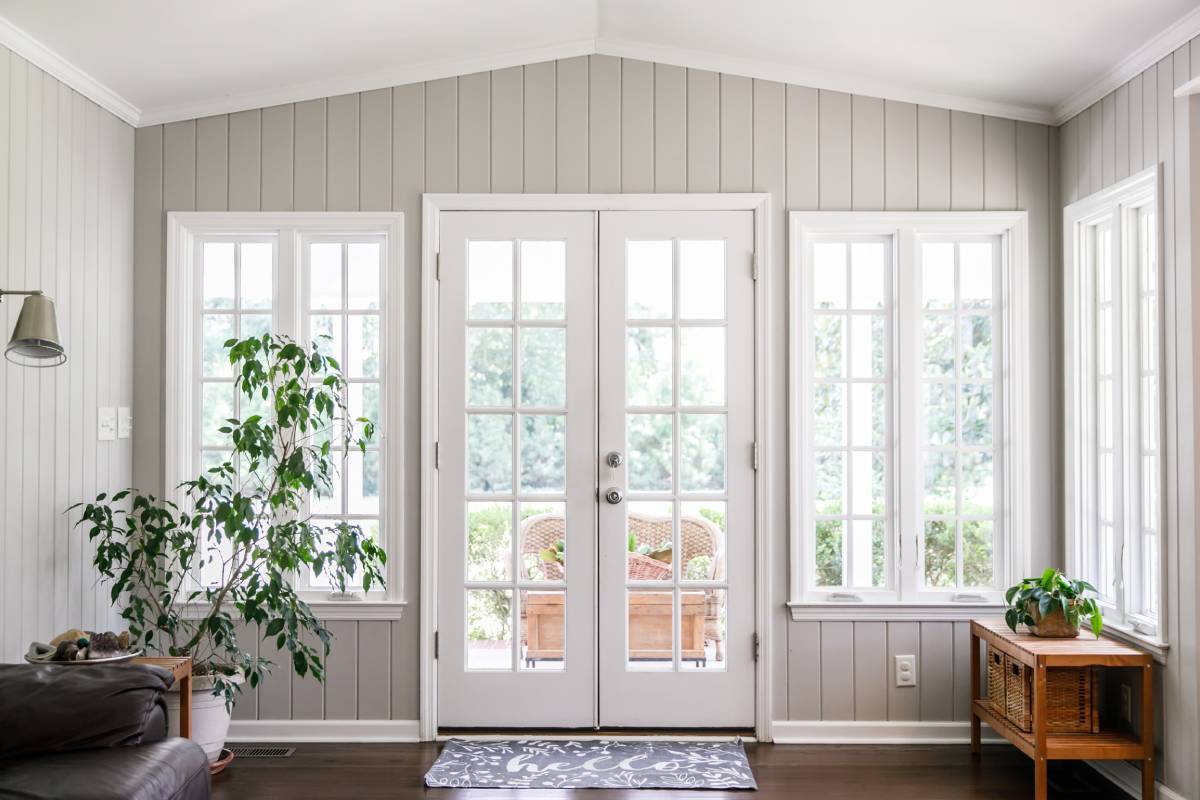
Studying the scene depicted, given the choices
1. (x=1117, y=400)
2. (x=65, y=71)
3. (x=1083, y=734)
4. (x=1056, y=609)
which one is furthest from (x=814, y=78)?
(x=65, y=71)

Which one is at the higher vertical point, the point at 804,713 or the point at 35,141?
the point at 35,141

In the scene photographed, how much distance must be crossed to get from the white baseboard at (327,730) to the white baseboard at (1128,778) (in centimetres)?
253

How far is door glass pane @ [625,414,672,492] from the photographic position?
3570 millimetres

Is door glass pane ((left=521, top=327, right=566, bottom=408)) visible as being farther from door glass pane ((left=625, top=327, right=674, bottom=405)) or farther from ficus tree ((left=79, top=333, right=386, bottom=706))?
ficus tree ((left=79, top=333, right=386, bottom=706))

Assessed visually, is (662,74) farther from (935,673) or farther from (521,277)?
(935,673)

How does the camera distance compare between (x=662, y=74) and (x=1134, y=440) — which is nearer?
(x=1134, y=440)

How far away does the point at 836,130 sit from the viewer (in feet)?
11.8

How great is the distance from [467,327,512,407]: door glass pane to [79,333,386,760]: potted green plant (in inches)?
19.3

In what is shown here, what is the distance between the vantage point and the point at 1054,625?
303 centimetres

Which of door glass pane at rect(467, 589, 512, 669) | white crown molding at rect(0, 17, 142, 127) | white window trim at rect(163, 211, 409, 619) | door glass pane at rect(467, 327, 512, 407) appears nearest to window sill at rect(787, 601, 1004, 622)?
door glass pane at rect(467, 589, 512, 669)

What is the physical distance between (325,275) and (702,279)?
60.1 inches

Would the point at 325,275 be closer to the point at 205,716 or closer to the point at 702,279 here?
the point at 702,279

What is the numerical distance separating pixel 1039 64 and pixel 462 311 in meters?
2.31

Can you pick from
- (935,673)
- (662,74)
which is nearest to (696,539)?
(935,673)
